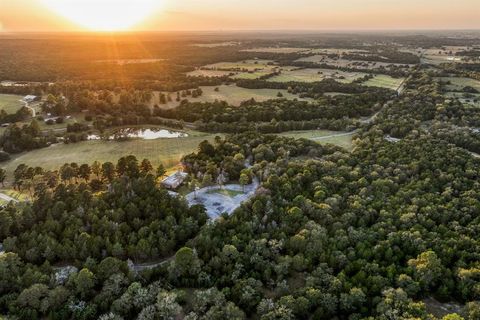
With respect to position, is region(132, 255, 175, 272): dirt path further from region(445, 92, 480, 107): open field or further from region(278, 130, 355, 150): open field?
region(445, 92, 480, 107): open field

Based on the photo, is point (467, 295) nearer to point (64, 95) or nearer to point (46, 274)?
point (46, 274)

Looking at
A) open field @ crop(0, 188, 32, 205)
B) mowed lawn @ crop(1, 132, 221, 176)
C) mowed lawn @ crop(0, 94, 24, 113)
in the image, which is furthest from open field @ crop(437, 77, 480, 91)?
mowed lawn @ crop(0, 94, 24, 113)

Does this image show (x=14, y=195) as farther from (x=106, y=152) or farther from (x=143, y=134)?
(x=143, y=134)

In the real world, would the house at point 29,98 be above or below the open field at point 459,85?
below

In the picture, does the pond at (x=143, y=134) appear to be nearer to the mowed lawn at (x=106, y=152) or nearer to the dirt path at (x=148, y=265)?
the mowed lawn at (x=106, y=152)

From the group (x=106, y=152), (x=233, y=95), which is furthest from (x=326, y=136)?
(x=106, y=152)

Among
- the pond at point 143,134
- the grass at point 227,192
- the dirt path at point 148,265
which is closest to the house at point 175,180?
the grass at point 227,192

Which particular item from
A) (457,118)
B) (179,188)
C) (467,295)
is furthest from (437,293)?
(457,118)
